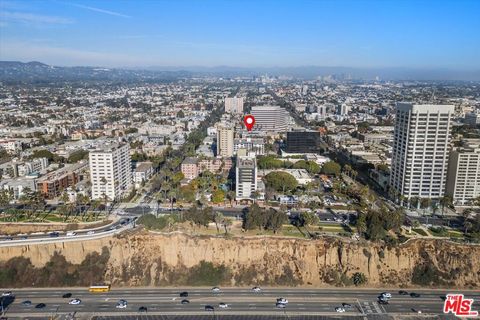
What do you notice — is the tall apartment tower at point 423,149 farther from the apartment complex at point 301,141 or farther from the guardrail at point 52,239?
the guardrail at point 52,239

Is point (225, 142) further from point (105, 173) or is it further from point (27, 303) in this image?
point (27, 303)

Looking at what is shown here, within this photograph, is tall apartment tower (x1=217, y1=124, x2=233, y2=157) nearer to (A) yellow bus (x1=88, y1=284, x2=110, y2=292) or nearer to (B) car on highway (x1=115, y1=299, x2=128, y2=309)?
(A) yellow bus (x1=88, y1=284, x2=110, y2=292)

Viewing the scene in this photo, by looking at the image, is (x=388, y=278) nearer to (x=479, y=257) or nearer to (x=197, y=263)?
(x=479, y=257)

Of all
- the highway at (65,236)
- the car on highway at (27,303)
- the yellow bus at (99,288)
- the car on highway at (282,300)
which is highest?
the highway at (65,236)

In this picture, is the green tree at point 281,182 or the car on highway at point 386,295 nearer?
the car on highway at point 386,295

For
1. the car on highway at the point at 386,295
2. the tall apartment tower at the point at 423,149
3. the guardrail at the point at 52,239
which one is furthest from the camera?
the tall apartment tower at the point at 423,149

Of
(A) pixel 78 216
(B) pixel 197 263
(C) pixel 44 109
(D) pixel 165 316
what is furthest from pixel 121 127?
(D) pixel 165 316

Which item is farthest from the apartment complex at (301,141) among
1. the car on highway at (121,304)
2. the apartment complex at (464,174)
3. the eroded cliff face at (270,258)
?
the car on highway at (121,304)

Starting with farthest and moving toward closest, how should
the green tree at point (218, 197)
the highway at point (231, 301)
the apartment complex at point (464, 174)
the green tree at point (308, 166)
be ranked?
the green tree at point (308, 166), the green tree at point (218, 197), the apartment complex at point (464, 174), the highway at point (231, 301)
